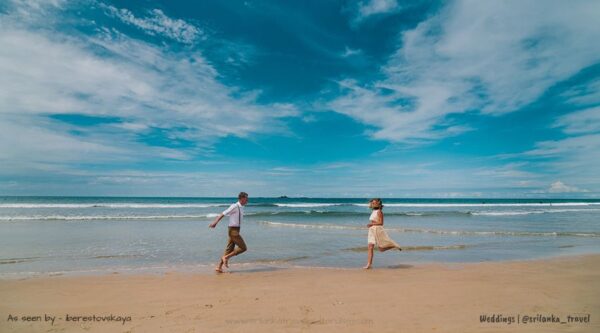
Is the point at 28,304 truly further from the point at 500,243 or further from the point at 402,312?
the point at 500,243

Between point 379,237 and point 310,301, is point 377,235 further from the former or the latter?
point 310,301

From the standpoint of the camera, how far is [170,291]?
6.81m

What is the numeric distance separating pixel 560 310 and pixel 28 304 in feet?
28.9

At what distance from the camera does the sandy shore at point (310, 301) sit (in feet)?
16.0

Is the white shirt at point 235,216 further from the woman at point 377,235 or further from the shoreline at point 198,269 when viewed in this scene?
the woman at point 377,235

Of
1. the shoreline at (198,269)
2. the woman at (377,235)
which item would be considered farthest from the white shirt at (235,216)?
the woman at (377,235)

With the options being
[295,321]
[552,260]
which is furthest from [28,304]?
[552,260]

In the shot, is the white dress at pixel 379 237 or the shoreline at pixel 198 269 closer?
the shoreline at pixel 198 269

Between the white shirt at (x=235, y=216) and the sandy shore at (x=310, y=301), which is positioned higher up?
the white shirt at (x=235, y=216)

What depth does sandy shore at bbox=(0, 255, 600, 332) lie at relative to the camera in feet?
16.0

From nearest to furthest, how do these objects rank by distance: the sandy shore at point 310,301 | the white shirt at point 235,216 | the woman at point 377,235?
the sandy shore at point 310,301
the white shirt at point 235,216
the woman at point 377,235

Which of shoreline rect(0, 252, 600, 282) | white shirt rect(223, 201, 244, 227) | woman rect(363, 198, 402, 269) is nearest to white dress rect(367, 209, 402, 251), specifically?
woman rect(363, 198, 402, 269)

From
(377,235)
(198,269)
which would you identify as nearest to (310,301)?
(377,235)

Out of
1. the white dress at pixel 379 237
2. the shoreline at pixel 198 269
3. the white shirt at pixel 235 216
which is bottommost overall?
the shoreline at pixel 198 269
